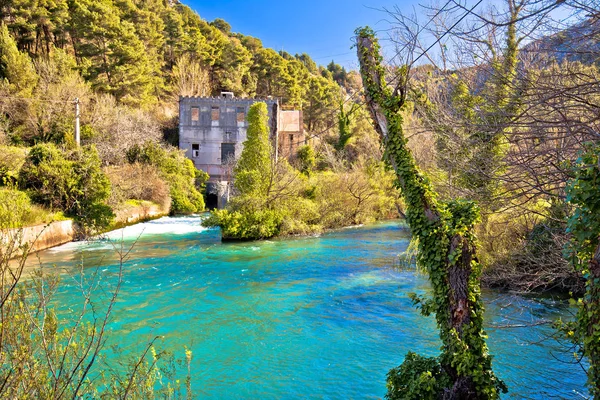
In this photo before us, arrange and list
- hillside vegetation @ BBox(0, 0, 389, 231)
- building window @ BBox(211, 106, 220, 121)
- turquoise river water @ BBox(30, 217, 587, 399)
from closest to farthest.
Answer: turquoise river water @ BBox(30, 217, 587, 399) < hillside vegetation @ BBox(0, 0, 389, 231) < building window @ BBox(211, 106, 220, 121)

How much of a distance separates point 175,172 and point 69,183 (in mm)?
12763

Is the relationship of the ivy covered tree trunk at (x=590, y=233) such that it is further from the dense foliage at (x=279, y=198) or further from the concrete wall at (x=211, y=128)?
the concrete wall at (x=211, y=128)

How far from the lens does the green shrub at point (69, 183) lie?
17875 mm

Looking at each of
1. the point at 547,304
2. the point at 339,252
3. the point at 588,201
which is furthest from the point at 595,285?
the point at 339,252

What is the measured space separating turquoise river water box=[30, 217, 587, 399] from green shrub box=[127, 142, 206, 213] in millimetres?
12653

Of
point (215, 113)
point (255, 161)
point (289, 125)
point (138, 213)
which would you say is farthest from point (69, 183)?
point (289, 125)

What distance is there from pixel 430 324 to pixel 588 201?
6.11m

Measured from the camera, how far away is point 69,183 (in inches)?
717

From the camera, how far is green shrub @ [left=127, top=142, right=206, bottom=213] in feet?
94.8

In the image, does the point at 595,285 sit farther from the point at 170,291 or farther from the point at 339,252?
the point at 339,252

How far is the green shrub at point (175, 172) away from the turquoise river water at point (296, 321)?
12.7 meters

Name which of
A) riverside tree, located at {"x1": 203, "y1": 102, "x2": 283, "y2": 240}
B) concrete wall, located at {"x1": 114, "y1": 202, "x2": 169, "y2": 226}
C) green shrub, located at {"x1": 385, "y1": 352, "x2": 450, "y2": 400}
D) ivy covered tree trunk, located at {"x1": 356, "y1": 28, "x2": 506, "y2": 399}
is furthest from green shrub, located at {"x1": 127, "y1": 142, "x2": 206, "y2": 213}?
green shrub, located at {"x1": 385, "y1": 352, "x2": 450, "y2": 400}

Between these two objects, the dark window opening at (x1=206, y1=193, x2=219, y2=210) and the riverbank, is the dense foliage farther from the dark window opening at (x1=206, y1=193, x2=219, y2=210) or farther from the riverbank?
the dark window opening at (x1=206, y1=193, x2=219, y2=210)

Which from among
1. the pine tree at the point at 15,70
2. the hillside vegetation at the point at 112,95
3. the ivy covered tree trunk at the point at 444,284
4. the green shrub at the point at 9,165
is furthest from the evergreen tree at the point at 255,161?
the ivy covered tree trunk at the point at 444,284
